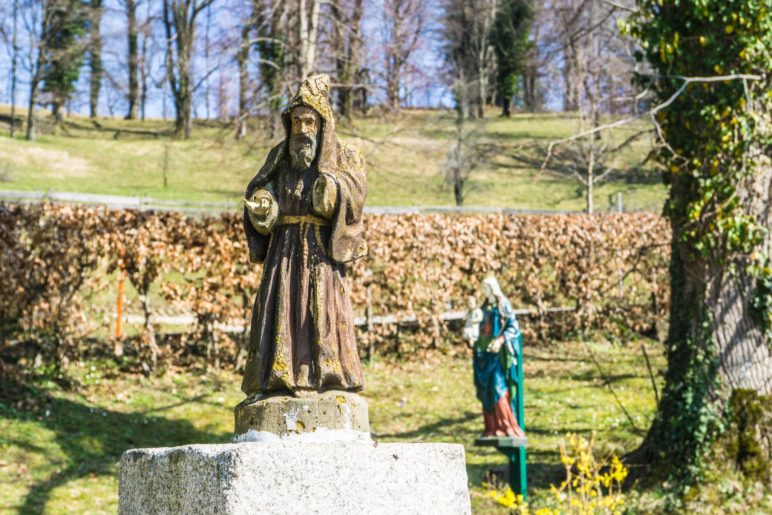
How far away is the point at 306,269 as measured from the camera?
4395 millimetres

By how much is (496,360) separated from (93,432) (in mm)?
4620

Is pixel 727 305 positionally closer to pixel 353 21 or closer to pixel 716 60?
pixel 716 60

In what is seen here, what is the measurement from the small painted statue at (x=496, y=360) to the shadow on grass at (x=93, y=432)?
3.21m

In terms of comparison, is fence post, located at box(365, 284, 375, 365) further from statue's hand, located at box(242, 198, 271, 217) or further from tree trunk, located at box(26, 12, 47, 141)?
tree trunk, located at box(26, 12, 47, 141)

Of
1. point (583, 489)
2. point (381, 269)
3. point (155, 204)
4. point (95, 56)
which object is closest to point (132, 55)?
point (95, 56)

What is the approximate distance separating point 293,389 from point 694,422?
5354mm

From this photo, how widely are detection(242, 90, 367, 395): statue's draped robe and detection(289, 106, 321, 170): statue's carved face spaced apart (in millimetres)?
51

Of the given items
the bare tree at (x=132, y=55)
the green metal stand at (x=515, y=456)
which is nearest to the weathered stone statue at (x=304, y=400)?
the green metal stand at (x=515, y=456)

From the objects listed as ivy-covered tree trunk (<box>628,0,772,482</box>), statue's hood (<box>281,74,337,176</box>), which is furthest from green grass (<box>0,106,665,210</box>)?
statue's hood (<box>281,74,337,176</box>)

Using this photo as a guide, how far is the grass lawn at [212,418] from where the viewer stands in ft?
28.0

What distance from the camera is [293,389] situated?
13.7ft

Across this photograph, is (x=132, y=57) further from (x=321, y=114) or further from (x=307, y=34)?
(x=321, y=114)

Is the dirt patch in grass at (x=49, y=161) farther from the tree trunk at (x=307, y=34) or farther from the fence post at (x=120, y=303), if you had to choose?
the fence post at (x=120, y=303)

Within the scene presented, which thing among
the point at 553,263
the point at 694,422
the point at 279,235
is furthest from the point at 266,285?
the point at 553,263
